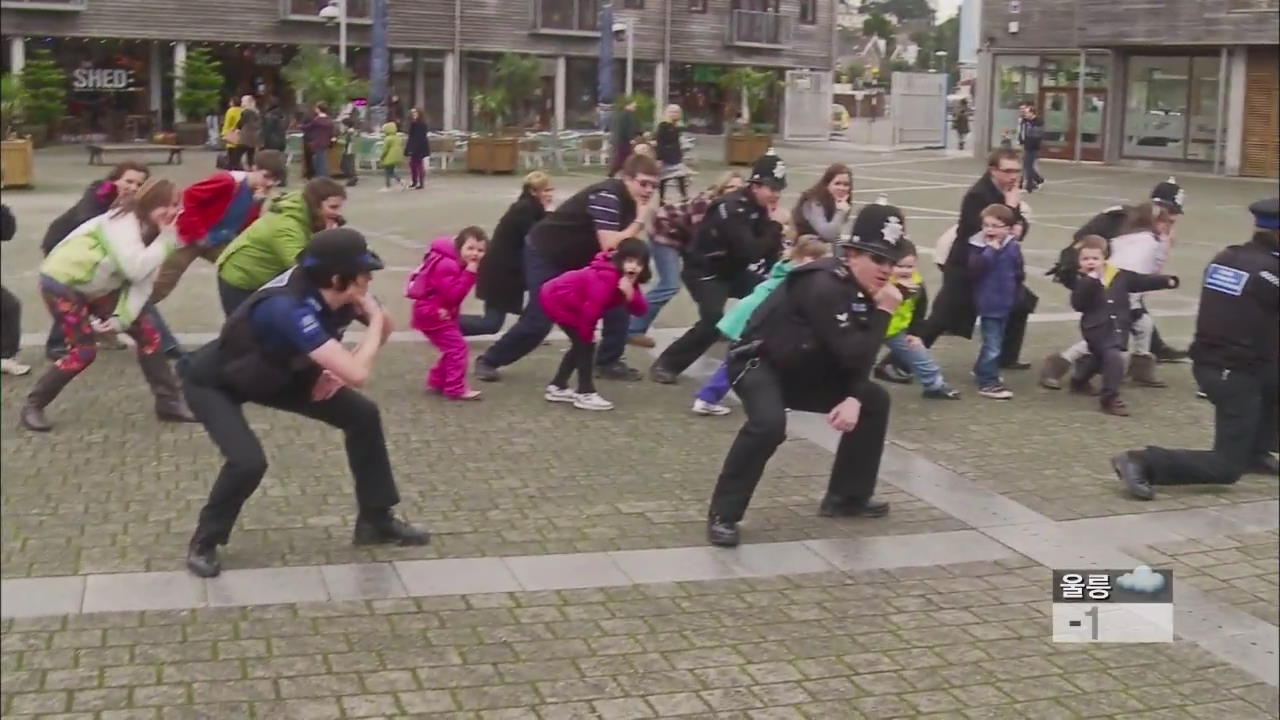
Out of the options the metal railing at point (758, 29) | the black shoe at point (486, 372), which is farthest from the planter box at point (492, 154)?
the black shoe at point (486, 372)

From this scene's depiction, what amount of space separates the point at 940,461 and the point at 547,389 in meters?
1.95

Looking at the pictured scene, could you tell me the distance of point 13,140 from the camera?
5.26 feet

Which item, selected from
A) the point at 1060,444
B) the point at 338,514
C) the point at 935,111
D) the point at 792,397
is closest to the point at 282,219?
the point at 338,514

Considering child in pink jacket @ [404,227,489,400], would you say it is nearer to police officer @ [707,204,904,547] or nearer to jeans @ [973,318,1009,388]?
police officer @ [707,204,904,547]

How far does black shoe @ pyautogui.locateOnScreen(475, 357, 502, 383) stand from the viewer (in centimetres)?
691

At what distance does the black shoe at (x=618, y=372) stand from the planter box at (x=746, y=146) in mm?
3178

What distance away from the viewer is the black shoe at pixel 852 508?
4660 millimetres

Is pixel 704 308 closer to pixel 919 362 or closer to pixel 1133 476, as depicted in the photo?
pixel 919 362

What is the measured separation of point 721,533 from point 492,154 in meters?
1.52

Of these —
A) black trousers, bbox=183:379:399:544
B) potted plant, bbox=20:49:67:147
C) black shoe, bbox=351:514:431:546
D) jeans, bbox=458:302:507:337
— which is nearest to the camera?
potted plant, bbox=20:49:67:147

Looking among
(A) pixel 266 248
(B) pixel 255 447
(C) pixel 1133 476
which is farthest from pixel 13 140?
(C) pixel 1133 476

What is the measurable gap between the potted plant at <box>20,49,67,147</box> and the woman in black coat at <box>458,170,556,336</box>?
3.38m

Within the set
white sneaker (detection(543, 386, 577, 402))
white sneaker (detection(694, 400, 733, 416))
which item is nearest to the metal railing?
white sneaker (detection(694, 400, 733, 416))
